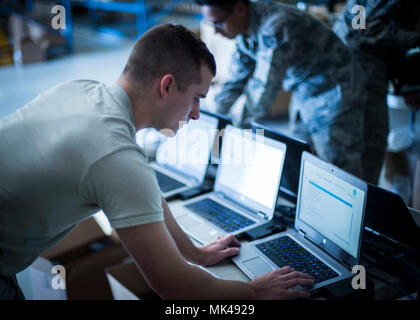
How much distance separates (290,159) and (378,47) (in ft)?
3.62

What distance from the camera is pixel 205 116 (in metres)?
2.14

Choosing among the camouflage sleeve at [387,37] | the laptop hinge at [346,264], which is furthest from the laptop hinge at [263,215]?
the camouflage sleeve at [387,37]

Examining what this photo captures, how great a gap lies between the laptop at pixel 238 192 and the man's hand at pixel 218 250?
10 centimetres

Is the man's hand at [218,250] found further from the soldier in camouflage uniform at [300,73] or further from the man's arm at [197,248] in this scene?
the soldier in camouflage uniform at [300,73]

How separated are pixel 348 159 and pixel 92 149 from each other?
1661mm

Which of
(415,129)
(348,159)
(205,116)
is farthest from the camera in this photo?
(415,129)

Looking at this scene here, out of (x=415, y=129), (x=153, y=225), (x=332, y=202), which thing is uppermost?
(x=153, y=225)

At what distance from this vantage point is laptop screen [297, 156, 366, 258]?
4.20 feet

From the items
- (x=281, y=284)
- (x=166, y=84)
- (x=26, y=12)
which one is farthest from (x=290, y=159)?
(x=26, y=12)

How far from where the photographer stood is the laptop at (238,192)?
166 centimetres

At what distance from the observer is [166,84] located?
1116mm

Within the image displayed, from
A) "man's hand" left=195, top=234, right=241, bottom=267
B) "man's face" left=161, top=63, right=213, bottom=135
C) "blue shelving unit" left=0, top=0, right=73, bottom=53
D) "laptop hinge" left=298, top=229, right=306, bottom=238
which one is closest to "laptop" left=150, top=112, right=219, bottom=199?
"man's hand" left=195, top=234, right=241, bottom=267
